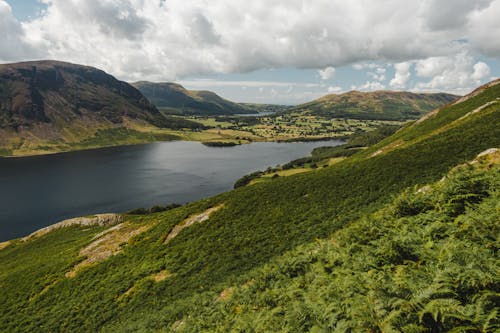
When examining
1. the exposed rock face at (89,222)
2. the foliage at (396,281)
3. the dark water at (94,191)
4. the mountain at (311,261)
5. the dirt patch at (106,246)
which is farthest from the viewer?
the dark water at (94,191)

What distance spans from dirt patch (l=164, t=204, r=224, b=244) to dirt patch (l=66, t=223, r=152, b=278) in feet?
23.8

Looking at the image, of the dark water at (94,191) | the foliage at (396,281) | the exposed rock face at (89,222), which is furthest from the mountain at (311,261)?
the dark water at (94,191)

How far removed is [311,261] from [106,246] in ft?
116

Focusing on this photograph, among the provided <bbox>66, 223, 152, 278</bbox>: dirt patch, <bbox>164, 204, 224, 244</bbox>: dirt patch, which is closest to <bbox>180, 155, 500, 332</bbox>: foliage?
<bbox>164, 204, 224, 244</bbox>: dirt patch

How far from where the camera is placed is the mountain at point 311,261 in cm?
862

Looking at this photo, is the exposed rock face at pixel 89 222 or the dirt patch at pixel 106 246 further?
the exposed rock face at pixel 89 222

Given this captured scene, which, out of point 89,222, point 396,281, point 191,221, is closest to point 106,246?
point 191,221

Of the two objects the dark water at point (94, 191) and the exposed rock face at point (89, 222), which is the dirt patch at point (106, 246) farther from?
the dark water at point (94, 191)

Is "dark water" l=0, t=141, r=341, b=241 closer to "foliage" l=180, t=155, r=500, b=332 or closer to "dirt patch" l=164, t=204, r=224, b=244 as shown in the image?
"dirt patch" l=164, t=204, r=224, b=244

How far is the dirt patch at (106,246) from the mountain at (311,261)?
287 mm

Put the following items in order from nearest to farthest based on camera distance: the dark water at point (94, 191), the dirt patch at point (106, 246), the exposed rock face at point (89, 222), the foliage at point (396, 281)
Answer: the foliage at point (396, 281) < the dirt patch at point (106, 246) < the exposed rock face at point (89, 222) < the dark water at point (94, 191)

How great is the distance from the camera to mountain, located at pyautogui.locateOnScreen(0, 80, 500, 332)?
8.62m

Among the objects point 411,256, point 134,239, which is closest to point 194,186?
point 134,239

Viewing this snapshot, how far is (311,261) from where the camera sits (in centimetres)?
1677
